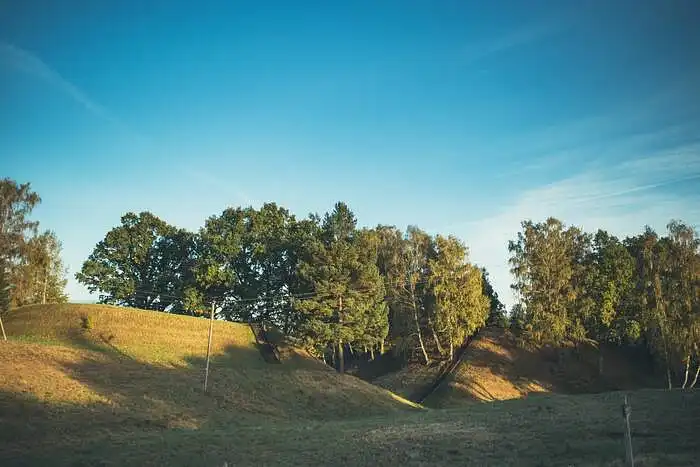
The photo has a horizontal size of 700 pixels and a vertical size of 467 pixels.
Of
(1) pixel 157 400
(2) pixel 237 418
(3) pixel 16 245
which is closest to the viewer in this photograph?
(1) pixel 157 400

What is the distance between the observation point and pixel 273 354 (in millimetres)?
65438

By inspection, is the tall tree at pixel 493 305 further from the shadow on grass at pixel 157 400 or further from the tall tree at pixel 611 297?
the shadow on grass at pixel 157 400

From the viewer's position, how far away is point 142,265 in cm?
8056

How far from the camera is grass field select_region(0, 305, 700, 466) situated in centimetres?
2162

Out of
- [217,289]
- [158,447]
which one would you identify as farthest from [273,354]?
[158,447]

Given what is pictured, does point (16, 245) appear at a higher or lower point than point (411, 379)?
higher

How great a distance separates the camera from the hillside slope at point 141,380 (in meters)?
30.7

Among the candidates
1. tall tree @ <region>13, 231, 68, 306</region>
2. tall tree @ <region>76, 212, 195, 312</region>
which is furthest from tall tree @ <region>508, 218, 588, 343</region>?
tall tree @ <region>13, 231, 68, 306</region>

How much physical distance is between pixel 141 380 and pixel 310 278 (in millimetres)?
27252

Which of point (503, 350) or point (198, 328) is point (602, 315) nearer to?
point (503, 350)

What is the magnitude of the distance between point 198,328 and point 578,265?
5369cm

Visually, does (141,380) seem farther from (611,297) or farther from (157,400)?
(611,297)

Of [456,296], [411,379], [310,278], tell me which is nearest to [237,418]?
[310,278]

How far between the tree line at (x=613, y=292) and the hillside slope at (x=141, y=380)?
84.6 feet
